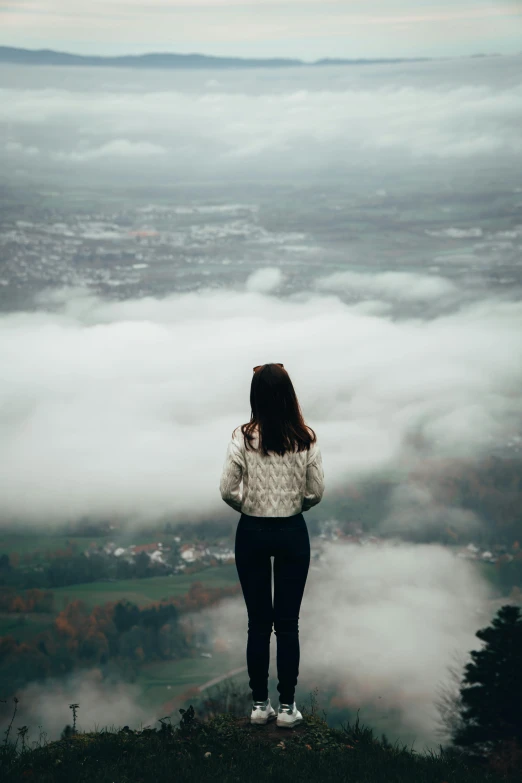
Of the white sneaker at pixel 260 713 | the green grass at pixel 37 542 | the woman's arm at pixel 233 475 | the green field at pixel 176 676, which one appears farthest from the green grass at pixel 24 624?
the woman's arm at pixel 233 475

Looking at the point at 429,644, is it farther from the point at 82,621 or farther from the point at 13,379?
the point at 13,379

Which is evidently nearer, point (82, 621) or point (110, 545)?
point (82, 621)

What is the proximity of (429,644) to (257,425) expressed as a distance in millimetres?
45057

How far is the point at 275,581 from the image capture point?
140 inches

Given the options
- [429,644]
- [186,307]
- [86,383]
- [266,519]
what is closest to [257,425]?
[266,519]

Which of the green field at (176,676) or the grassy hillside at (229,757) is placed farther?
the green field at (176,676)

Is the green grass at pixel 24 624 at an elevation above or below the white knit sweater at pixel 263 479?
below

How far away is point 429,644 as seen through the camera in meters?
44.9

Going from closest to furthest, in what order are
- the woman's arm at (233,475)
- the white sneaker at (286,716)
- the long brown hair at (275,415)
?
1. the long brown hair at (275,415)
2. the woman's arm at (233,475)
3. the white sneaker at (286,716)

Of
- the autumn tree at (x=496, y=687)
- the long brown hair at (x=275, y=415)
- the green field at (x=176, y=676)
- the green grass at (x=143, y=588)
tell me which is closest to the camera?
the long brown hair at (x=275, y=415)

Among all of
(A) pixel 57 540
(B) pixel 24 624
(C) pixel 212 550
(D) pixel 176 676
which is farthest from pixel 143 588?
(A) pixel 57 540

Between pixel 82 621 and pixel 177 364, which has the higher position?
pixel 177 364

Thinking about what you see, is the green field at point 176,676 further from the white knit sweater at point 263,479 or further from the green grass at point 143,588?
the white knit sweater at point 263,479

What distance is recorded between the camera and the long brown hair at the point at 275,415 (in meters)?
3.36
